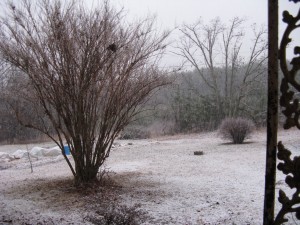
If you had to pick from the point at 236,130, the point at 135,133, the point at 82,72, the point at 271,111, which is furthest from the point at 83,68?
the point at 135,133

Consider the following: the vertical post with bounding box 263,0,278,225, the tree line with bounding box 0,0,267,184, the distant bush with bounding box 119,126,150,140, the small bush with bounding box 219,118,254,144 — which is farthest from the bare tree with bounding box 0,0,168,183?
the distant bush with bounding box 119,126,150,140

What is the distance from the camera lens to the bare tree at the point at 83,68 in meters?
5.32

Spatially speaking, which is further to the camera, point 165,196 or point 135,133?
point 135,133

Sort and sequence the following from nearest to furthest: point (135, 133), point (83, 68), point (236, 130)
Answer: point (83, 68), point (236, 130), point (135, 133)

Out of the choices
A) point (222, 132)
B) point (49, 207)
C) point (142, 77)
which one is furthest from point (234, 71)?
point (49, 207)

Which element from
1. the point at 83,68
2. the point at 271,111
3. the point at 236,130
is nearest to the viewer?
the point at 271,111

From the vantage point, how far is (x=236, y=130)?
1388 cm

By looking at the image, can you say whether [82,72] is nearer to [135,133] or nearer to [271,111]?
[271,111]

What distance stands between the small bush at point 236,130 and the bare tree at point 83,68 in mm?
8011

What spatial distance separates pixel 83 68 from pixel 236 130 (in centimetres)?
960

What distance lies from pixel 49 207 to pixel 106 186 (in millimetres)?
1324

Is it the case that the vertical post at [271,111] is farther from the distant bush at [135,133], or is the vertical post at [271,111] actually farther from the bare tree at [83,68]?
the distant bush at [135,133]

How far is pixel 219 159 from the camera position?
989 cm

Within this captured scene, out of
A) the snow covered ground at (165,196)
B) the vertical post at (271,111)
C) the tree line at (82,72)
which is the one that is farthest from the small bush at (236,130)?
the vertical post at (271,111)
